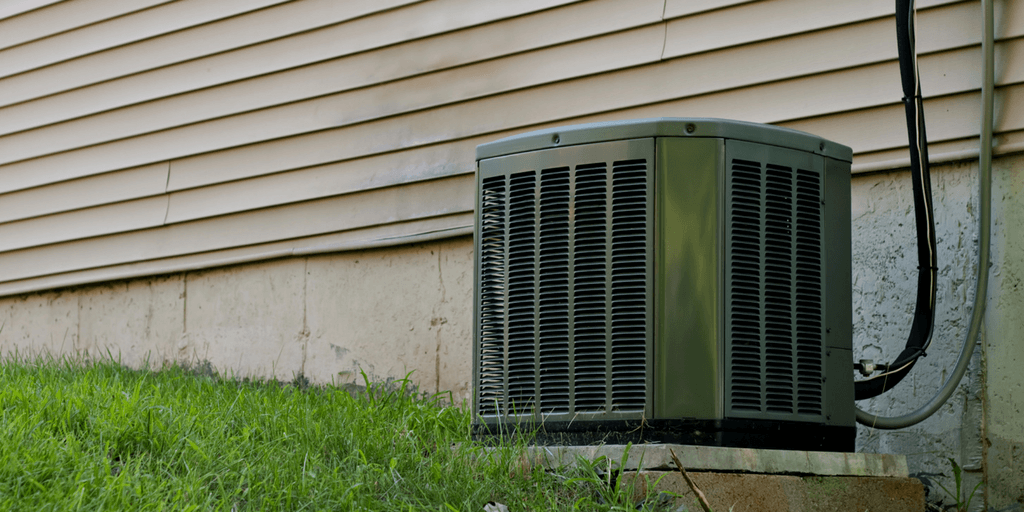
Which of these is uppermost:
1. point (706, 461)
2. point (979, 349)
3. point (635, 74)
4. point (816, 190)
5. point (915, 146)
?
point (635, 74)

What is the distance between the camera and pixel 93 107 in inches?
197

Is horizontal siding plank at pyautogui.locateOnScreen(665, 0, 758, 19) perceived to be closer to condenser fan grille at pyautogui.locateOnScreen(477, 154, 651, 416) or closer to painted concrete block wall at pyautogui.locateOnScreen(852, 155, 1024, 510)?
painted concrete block wall at pyautogui.locateOnScreen(852, 155, 1024, 510)

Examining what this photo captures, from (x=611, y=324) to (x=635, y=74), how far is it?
5.29 feet

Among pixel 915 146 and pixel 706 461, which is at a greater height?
pixel 915 146

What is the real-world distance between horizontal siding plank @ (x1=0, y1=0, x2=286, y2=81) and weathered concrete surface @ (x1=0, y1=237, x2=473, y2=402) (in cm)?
129

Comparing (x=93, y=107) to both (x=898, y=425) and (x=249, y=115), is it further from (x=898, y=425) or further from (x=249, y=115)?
(x=898, y=425)

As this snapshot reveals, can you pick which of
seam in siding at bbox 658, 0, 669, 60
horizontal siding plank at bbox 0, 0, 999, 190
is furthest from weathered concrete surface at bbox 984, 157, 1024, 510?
seam in siding at bbox 658, 0, 669, 60

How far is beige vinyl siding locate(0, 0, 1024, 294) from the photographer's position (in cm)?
309

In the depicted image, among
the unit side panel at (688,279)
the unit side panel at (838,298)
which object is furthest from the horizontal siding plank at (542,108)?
the unit side panel at (688,279)

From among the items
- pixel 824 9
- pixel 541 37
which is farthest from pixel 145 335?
pixel 824 9

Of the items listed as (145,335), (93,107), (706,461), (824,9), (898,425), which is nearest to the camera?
(706,461)

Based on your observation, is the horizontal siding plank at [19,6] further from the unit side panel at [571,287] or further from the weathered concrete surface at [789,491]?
the weathered concrete surface at [789,491]

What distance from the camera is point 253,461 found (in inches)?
88.3

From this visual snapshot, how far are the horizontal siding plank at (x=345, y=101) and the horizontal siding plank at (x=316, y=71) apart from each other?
0.02 metres
